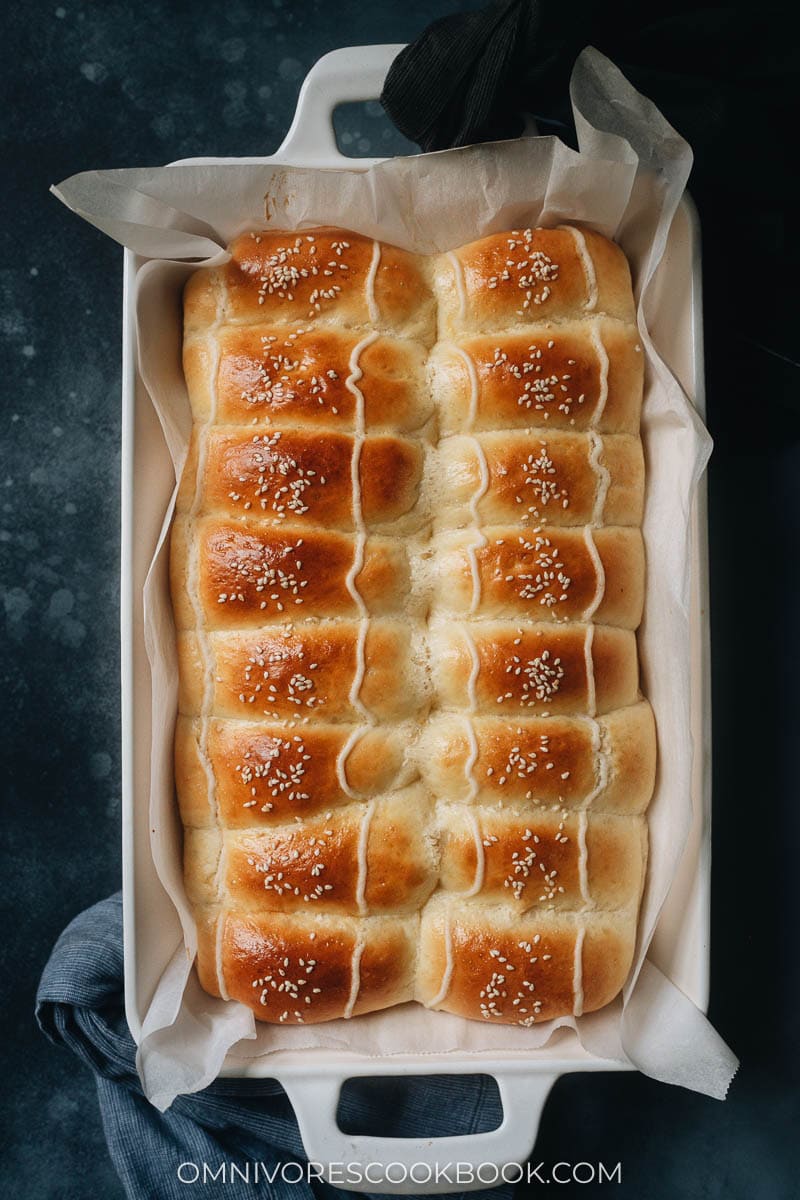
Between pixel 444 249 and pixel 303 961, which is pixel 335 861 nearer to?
pixel 303 961

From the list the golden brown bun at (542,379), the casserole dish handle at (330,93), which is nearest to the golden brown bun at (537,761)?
the golden brown bun at (542,379)

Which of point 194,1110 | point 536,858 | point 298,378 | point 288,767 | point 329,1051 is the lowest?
point 194,1110

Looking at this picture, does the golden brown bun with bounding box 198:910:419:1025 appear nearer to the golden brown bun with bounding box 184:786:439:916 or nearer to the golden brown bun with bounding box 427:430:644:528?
the golden brown bun with bounding box 184:786:439:916

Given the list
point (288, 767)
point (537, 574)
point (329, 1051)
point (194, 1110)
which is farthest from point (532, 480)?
point (194, 1110)

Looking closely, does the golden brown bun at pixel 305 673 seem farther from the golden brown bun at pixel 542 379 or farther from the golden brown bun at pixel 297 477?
the golden brown bun at pixel 542 379

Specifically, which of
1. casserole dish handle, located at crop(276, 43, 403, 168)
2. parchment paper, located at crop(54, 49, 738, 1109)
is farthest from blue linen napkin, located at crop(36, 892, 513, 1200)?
casserole dish handle, located at crop(276, 43, 403, 168)
